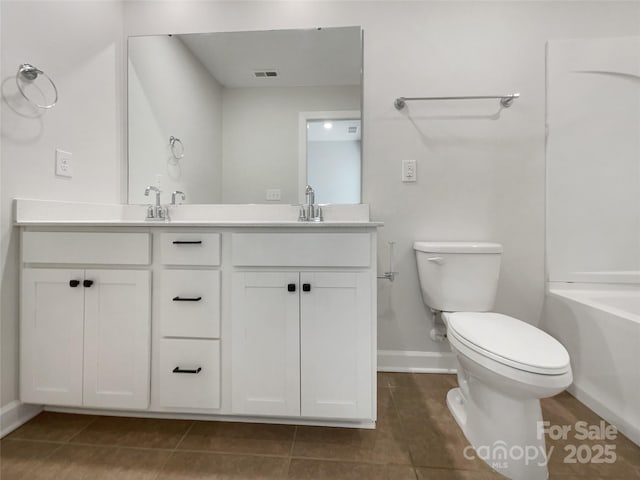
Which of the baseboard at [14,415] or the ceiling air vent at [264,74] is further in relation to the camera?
the ceiling air vent at [264,74]

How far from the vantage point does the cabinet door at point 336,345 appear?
109 cm

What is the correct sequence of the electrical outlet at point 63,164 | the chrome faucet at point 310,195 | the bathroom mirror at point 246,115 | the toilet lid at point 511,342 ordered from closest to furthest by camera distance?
the toilet lid at point 511,342, the electrical outlet at point 63,164, the chrome faucet at point 310,195, the bathroom mirror at point 246,115

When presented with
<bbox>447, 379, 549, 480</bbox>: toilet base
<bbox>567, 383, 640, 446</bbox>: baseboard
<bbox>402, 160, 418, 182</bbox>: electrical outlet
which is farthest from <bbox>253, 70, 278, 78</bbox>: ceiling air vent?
<bbox>567, 383, 640, 446</bbox>: baseboard

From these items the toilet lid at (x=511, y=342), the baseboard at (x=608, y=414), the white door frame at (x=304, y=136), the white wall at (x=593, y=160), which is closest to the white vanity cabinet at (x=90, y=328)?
the white door frame at (x=304, y=136)

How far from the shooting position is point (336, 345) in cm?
110

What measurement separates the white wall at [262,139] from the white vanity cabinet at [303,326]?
59cm

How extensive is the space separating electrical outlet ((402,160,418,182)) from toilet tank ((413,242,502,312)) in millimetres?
408

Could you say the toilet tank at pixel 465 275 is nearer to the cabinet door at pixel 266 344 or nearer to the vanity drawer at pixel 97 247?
the cabinet door at pixel 266 344

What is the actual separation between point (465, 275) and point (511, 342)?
0.46 m

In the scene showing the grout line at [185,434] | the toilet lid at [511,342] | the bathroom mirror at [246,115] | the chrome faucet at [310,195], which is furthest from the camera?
the bathroom mirror at [246,115]

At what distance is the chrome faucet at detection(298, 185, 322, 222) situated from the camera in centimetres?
151

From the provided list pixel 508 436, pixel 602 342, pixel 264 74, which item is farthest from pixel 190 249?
pixel 602 342

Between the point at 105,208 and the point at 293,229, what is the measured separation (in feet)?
3.68

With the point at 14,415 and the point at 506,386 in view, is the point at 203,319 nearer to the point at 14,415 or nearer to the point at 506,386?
the point at 14,415
